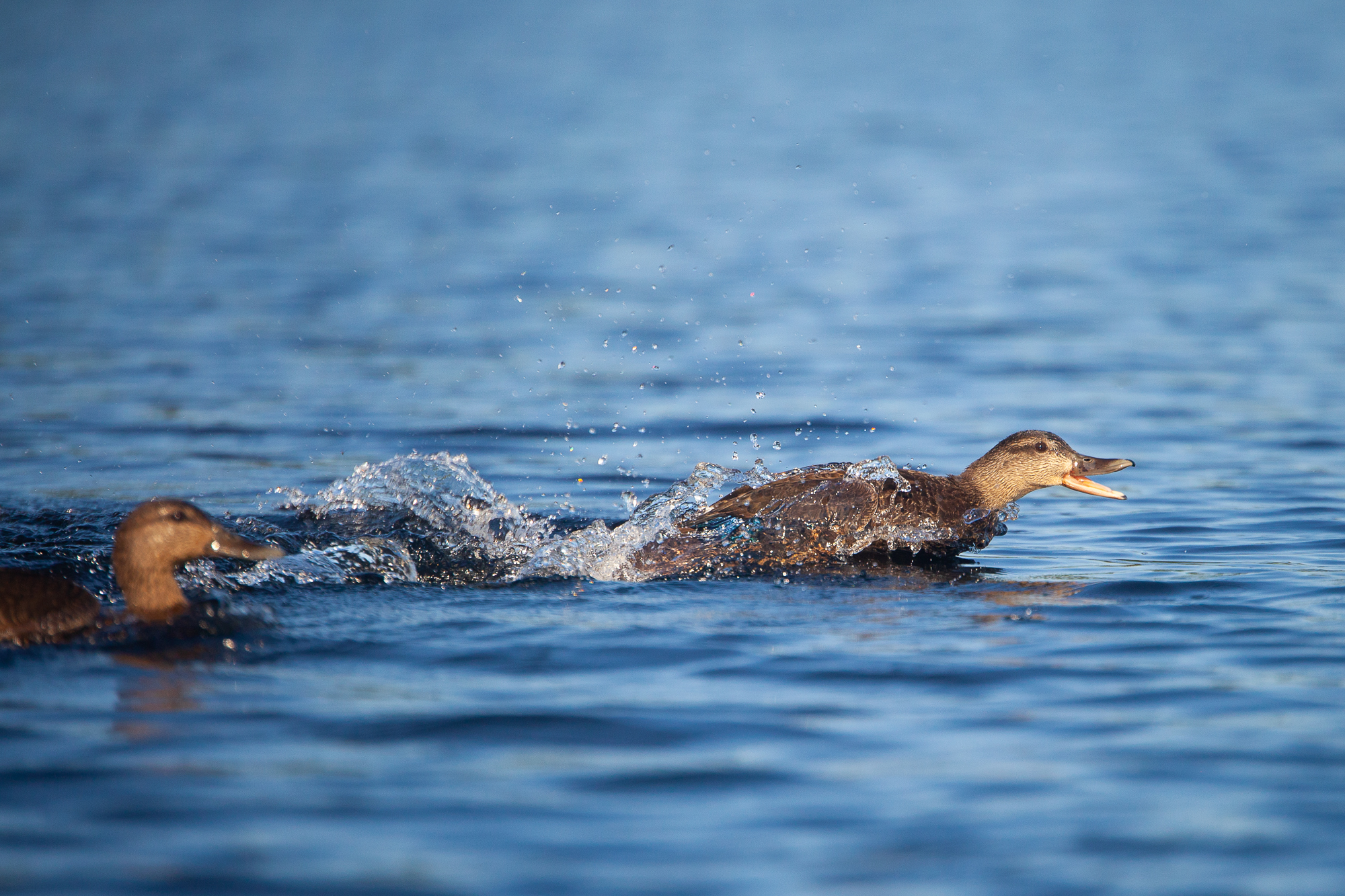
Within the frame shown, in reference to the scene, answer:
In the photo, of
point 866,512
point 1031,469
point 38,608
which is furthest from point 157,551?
point 1031,469

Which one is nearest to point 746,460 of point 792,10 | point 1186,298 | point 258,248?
point 1186,298

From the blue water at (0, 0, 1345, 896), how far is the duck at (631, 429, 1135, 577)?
9.7 inches

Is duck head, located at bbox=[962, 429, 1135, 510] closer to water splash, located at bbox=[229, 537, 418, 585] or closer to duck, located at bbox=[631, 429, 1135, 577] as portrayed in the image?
duck, located at bbox=[631, 429, 1135, 577]

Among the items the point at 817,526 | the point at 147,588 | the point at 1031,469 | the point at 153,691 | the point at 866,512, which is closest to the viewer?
the point at 153,691

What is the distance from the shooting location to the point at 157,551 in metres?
6.00

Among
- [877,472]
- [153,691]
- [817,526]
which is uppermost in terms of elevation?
[877,472]

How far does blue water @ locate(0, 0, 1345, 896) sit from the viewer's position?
417 centimetres

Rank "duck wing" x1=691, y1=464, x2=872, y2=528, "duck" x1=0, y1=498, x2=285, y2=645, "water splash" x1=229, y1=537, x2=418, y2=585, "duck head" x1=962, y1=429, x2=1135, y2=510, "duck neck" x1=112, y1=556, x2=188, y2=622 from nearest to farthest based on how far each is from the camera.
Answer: "duck" x1=0, y1=498, x2=285, y2=645
"duck neck" x1=112, y1=556, x2=188, y2=622
"water splash" x1=229, y1=537, x2=418, y2=585
"duck wing" x1=691, y1=464, x2=872, y2=528
"duck head" x1=962, y1=429, x2=1135, y2=510

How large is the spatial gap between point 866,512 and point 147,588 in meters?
3.64

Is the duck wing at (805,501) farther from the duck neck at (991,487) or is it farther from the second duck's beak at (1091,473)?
the second duck's beak at (1091,473)

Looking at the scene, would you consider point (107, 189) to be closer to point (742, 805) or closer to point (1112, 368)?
point (1112, 368)

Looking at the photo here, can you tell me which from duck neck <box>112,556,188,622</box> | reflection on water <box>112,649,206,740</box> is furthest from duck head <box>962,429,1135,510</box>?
reflection on water <box>112,649,206,740</box>

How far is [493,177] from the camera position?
23.8 metres

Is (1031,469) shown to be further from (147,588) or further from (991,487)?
(147,588)
